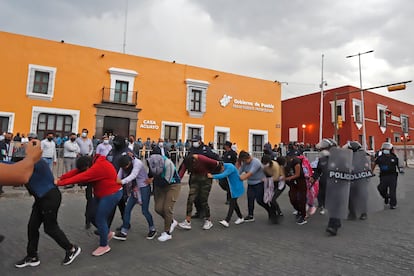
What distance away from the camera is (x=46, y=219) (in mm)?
3613

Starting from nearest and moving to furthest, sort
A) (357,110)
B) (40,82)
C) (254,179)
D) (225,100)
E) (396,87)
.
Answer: (254,179) < (396,87) < (40,82) < (225,100) < (357,110)

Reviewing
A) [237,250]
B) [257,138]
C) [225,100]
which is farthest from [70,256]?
[257,138]

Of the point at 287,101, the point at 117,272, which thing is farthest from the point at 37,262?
the point at 287,101

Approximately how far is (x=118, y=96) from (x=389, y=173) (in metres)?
16.7

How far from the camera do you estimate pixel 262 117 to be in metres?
24.6

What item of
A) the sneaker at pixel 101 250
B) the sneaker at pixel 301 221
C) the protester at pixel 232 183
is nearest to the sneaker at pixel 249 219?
the protester at pixel 232 183

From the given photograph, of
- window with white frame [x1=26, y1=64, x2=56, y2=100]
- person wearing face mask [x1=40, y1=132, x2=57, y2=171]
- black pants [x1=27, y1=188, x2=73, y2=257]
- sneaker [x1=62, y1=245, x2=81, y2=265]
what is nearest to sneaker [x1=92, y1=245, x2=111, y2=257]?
sneaker [x1=62, y1=245, x2=81, y2=265]

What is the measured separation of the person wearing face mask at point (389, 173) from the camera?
7496mm

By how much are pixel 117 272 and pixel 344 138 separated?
29.9 meters

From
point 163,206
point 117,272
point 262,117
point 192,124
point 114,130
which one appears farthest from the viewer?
point 262,117

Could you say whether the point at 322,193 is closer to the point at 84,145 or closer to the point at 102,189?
the point at 102,189

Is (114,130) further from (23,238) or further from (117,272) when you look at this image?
(117,272)

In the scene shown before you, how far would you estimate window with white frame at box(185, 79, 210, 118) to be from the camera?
21.7 m

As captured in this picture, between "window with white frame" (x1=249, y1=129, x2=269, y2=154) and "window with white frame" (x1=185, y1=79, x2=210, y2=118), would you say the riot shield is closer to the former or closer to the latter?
"window with white frame" (x1=185, y1=79, x2=210, y2=118)
